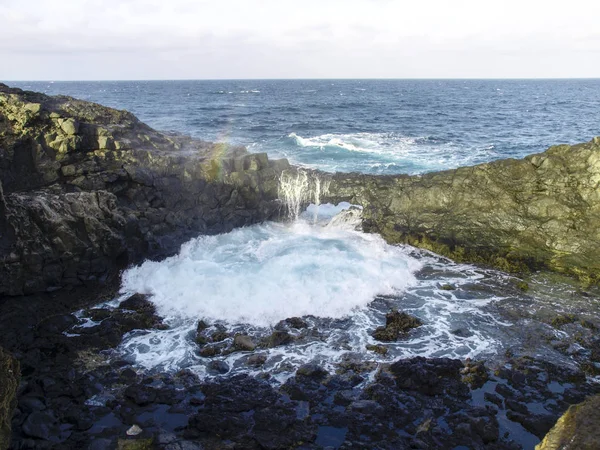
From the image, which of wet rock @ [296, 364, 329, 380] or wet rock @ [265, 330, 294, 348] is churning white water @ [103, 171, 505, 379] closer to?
wet rock @ [265, 330, 294, 348]

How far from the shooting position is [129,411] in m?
12.4

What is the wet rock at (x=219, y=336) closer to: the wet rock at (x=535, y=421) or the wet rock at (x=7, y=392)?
the wet rock at (x=7, y=392)

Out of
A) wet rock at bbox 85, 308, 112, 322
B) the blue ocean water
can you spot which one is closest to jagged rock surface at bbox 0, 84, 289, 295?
wet rock at bbox 85, 308, 112, 322

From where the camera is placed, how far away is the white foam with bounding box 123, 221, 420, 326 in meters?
18.3

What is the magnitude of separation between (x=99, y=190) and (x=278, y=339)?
38.2 ft

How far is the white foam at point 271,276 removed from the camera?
720 inches

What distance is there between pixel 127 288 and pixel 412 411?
13.6 meters

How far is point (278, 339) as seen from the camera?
627 inches

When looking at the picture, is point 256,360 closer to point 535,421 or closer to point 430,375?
point 430,375

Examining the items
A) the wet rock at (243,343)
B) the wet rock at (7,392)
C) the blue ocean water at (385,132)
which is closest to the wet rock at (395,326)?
the wet rock at (243,343)

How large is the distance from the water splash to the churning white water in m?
2.01

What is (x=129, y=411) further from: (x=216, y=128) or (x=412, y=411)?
(x=216, y=128)

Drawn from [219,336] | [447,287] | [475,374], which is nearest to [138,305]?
[219,336]

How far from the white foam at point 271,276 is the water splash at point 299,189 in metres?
2.68
